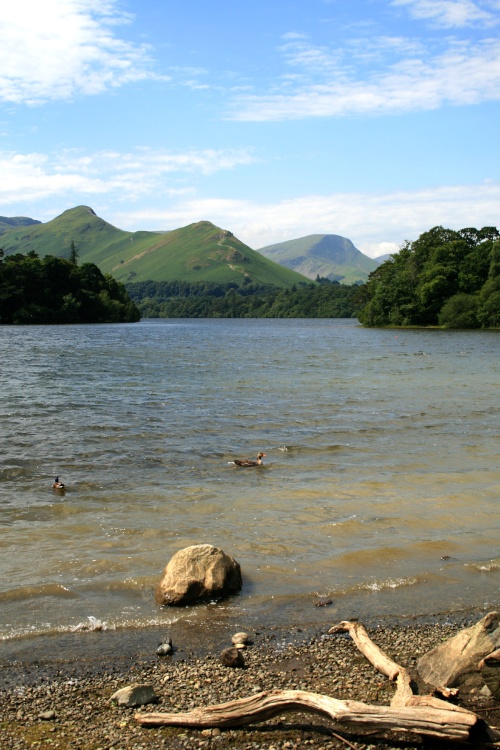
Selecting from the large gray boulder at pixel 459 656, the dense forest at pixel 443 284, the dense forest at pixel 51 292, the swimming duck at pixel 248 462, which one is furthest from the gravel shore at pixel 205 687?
the dense forest at pixel 51 292

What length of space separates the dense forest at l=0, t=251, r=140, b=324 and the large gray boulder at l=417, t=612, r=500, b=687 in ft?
492

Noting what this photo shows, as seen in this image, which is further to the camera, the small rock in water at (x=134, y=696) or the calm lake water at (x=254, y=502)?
the calm lake water at (x=254, y=502)

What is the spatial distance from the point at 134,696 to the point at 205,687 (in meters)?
0.79

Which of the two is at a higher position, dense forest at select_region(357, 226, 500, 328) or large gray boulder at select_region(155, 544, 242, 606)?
dense forest at select_region(357, 226, 500, 328)

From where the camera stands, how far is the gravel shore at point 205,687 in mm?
6133

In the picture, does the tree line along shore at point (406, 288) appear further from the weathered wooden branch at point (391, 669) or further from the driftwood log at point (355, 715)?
the driftwood log at point (355, 715)

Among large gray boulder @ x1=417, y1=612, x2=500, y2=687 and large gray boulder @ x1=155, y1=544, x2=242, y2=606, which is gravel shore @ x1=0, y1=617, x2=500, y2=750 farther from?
large gray boulder @ x1=155, y1=544, x2=242, y2=606

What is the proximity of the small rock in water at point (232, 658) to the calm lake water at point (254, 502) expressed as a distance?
147cm

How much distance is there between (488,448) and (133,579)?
14.9 meters

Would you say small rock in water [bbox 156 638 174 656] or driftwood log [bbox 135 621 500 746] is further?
small rock in water [bbox 156 638 174 656]

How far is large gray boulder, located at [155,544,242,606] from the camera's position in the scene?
959 centimetres

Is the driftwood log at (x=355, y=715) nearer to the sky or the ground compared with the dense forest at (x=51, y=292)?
nearer to the ground

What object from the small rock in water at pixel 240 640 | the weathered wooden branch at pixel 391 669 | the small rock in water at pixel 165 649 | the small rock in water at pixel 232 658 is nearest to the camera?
the weathered wooden branch at pixel 391 669

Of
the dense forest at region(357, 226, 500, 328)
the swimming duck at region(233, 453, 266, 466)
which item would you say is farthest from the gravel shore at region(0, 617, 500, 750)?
the dense forest at region(357, 226, 500, 328)
